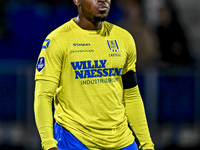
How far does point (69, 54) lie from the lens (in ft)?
8.05

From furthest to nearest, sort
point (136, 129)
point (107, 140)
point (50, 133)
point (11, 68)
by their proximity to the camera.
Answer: point (11, 68) < point (136, 129) < point (107, 140) < point (50, 133)

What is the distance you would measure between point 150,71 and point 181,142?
42.7 inches

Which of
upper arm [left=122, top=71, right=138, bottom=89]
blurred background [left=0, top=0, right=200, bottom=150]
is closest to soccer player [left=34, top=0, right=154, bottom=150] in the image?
upper arm [left=122, top=71, right=138, bottom=89]

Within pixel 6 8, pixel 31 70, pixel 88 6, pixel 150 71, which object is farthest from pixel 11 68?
pixel 88 6

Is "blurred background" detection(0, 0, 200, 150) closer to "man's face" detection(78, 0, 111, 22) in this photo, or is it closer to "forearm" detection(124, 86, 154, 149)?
"forearm" detection(124, 86, 154, 149)

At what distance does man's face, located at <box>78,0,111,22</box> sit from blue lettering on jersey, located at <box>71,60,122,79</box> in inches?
13.1

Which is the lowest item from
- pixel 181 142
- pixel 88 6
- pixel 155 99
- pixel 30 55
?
pixel 181 142

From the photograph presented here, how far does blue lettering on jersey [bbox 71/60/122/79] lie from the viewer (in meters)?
2.46

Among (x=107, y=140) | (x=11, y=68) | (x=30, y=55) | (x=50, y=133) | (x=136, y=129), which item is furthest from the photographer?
(x=30, y=55)

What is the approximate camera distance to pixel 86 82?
97.3 inches

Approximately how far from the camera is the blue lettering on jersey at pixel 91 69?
2.46 m

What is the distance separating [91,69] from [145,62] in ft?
8.61

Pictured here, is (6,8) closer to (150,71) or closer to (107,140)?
(150,71)

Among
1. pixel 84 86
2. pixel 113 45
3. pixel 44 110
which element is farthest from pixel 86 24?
pixel 44 110
